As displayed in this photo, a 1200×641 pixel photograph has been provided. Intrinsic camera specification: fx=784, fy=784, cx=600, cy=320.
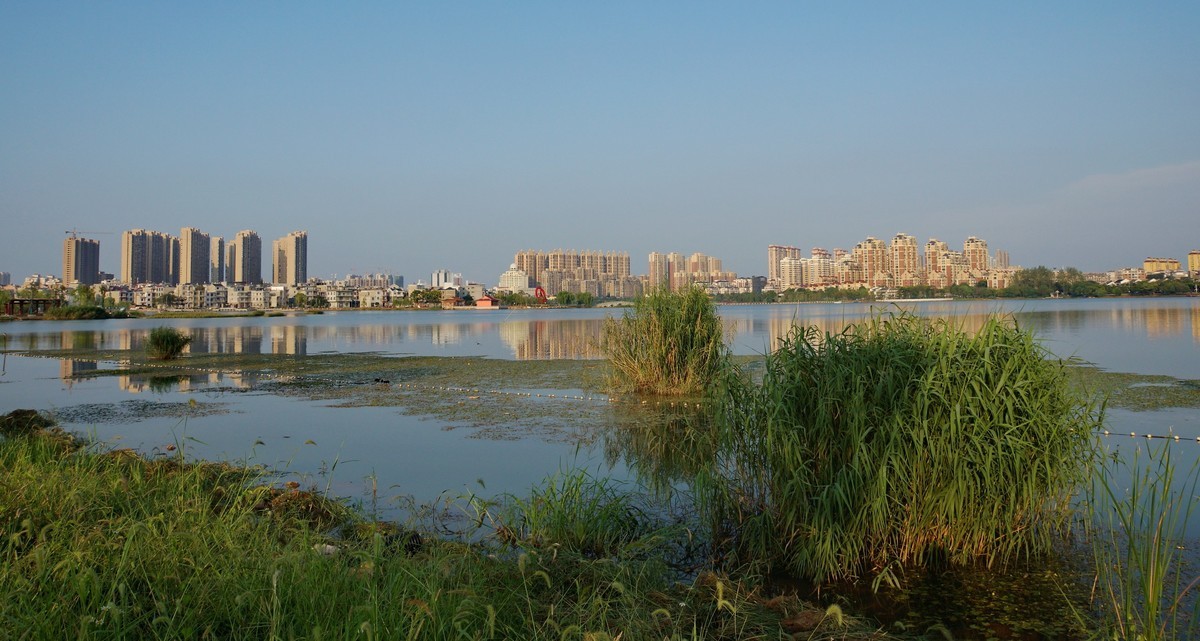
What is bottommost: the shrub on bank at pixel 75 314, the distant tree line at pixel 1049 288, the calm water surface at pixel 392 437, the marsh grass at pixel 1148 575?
the calm water surface at pixel 392 437

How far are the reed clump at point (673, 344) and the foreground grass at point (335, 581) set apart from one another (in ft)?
25.9

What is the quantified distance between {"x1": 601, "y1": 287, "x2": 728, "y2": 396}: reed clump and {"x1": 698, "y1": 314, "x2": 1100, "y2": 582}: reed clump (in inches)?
314

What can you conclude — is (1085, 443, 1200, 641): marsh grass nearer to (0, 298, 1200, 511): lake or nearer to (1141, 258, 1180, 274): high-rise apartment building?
(0, 298, 1200, 511): lake

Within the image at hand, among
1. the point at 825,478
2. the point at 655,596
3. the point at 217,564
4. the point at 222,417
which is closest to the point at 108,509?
the point at 217,564

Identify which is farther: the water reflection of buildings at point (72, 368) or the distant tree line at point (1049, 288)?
the distant tree line at point (1049, 288)

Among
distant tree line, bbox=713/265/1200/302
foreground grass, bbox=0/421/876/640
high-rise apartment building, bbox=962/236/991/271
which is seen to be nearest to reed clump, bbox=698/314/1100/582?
foreground grass, bbox=0/421/876/640

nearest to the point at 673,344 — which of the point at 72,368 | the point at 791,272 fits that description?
the point at 72,368

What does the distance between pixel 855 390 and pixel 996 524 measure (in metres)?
1.18

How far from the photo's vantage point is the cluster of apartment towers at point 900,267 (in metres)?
127

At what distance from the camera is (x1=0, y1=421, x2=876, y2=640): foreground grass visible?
3.05 m

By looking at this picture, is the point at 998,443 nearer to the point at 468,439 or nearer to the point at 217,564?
the point at 217,564

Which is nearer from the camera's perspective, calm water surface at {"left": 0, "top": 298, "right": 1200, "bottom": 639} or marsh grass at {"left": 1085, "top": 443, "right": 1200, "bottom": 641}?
marsh grass at {"left": 1085, "top": 443, "right": 1200, "bottom": 641}

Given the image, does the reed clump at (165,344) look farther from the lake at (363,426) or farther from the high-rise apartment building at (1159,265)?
the high-rise apartment building at (1159,265)

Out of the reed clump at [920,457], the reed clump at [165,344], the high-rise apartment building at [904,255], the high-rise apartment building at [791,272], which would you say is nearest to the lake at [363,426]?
the reed clump at [920,457]
